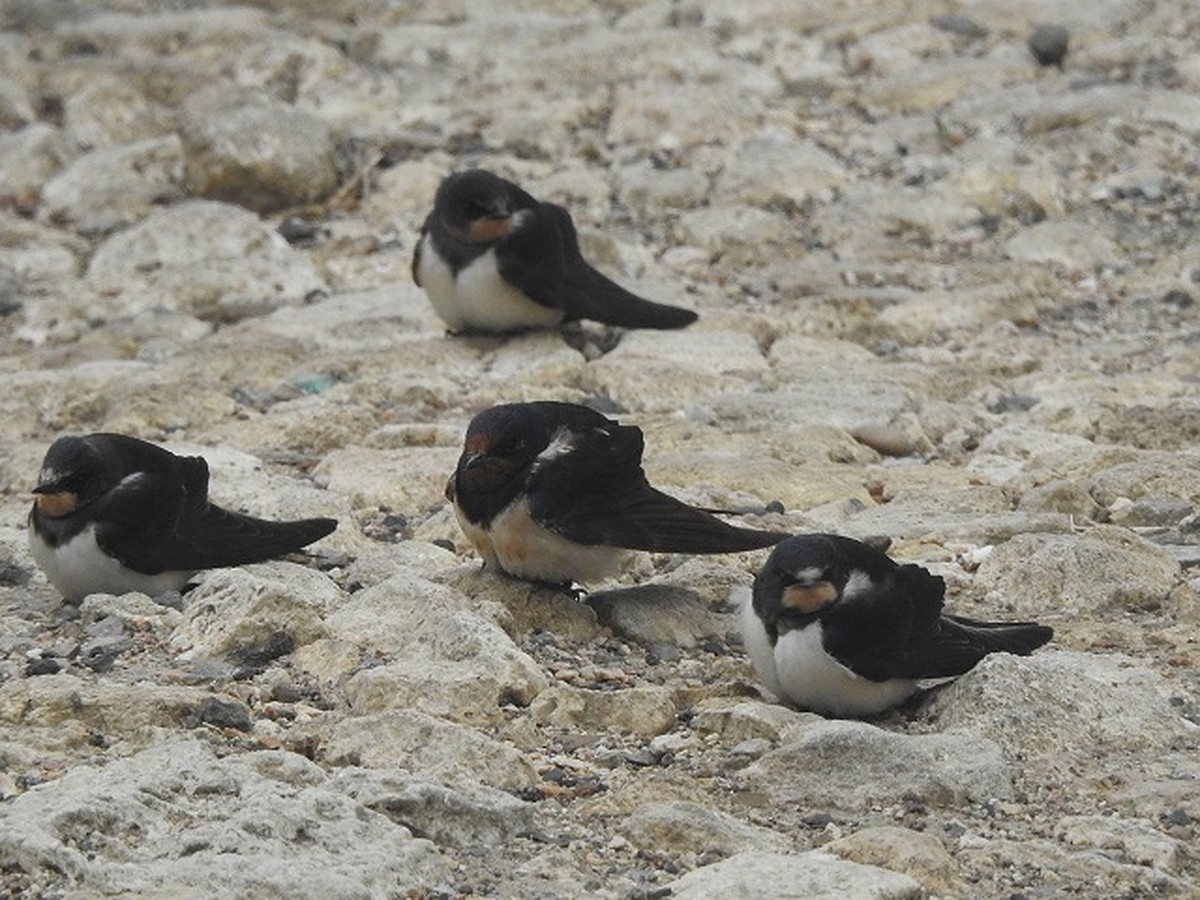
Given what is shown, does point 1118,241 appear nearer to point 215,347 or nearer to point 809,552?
point 215,347

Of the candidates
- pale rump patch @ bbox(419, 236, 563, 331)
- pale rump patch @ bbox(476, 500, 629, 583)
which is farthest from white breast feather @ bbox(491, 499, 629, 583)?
pale rump patch @ bbox(419, 236, 563, 331)

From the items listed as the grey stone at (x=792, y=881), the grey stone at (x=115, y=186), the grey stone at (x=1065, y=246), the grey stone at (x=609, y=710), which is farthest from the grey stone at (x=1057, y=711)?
the grey stone at (x=115, y=186)

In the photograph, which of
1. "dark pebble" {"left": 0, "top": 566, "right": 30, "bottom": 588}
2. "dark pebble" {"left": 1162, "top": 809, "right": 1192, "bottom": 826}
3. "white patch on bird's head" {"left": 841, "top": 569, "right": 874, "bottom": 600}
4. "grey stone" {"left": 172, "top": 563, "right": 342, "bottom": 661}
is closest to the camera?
"dark pebble" {"left": 1162, "top": 809, "right": 1192, "bottom": 826}

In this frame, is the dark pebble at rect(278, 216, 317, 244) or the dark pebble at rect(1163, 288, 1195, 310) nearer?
the dark pebble at rect(1163, 288, 1195, 310)

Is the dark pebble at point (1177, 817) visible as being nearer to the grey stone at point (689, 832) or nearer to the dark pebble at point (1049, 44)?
the grey stone at point (689, 832)

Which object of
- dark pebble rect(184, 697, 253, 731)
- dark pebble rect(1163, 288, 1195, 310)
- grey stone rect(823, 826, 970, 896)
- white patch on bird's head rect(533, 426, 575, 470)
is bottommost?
dark pebble rect(1163, 288, 1195, 310)

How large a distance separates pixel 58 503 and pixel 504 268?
3.00 m

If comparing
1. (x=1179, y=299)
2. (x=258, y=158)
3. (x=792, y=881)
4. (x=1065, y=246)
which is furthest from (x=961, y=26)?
(x=792, y=881)

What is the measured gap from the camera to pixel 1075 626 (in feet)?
20.1

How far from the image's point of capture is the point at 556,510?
618 cm

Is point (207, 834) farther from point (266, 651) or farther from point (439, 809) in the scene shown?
point (266, 651)

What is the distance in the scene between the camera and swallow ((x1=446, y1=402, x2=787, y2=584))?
6.16m

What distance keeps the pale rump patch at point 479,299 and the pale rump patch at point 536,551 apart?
2845mm

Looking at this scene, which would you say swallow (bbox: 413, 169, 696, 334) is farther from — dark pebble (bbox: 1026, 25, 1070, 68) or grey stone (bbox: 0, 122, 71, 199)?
dark pebble (bbox: 1026, 25, 1070, 68)
